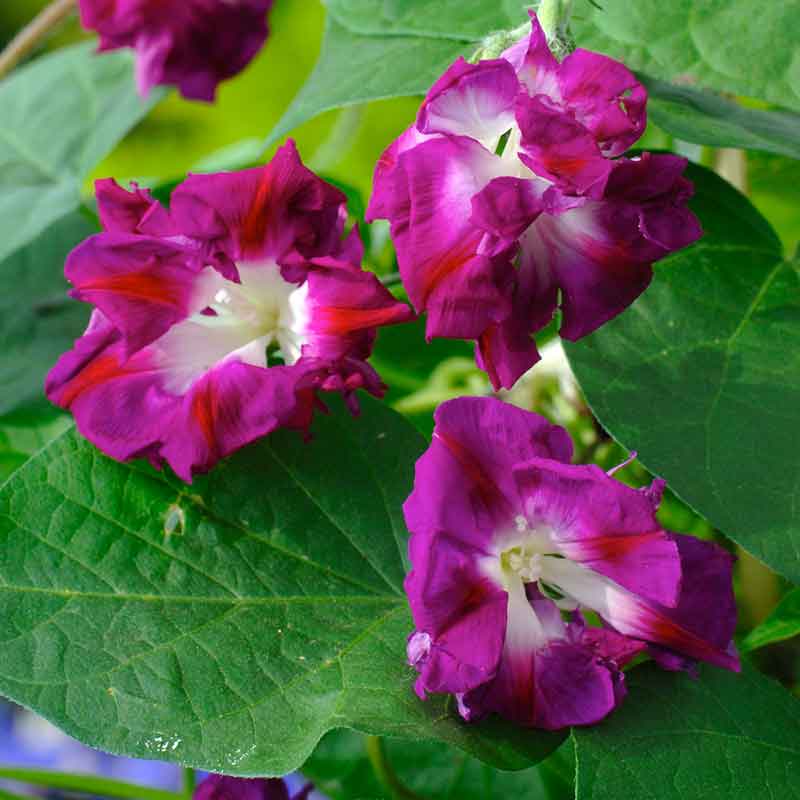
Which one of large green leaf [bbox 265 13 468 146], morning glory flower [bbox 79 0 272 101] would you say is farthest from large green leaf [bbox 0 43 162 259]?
large green leaf [bbox 265 13 468 146]

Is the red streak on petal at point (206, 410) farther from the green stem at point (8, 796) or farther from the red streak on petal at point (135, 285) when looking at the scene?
the green stem at point (8, 796)

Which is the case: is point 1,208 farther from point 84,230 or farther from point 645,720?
point 645,720

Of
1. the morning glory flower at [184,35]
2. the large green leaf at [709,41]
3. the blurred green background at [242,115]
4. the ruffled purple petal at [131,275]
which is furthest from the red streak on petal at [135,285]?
the blurred green background at [242,115]

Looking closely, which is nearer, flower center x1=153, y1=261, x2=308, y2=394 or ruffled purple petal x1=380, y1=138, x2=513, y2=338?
ruffled purple petal x1=380, y1=138, x2=513, y2=338

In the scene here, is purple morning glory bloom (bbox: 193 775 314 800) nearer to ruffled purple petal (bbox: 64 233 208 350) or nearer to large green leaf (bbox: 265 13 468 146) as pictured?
ruffled purple petal (bbox: 64 233 208 350)

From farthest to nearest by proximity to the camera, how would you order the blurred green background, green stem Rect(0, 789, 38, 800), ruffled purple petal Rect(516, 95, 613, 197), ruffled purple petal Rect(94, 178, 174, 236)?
the blurred green background < green stem Rect(0, 789, 38, 800) < ruffled purple petal Rect(94, 178, 174, 236) < ruffled purple petal Rect(516, 95, 613, 197)

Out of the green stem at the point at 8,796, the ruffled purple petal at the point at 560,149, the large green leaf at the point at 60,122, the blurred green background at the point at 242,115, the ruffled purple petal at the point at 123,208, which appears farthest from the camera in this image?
the blurred green background at the point at 242,115
